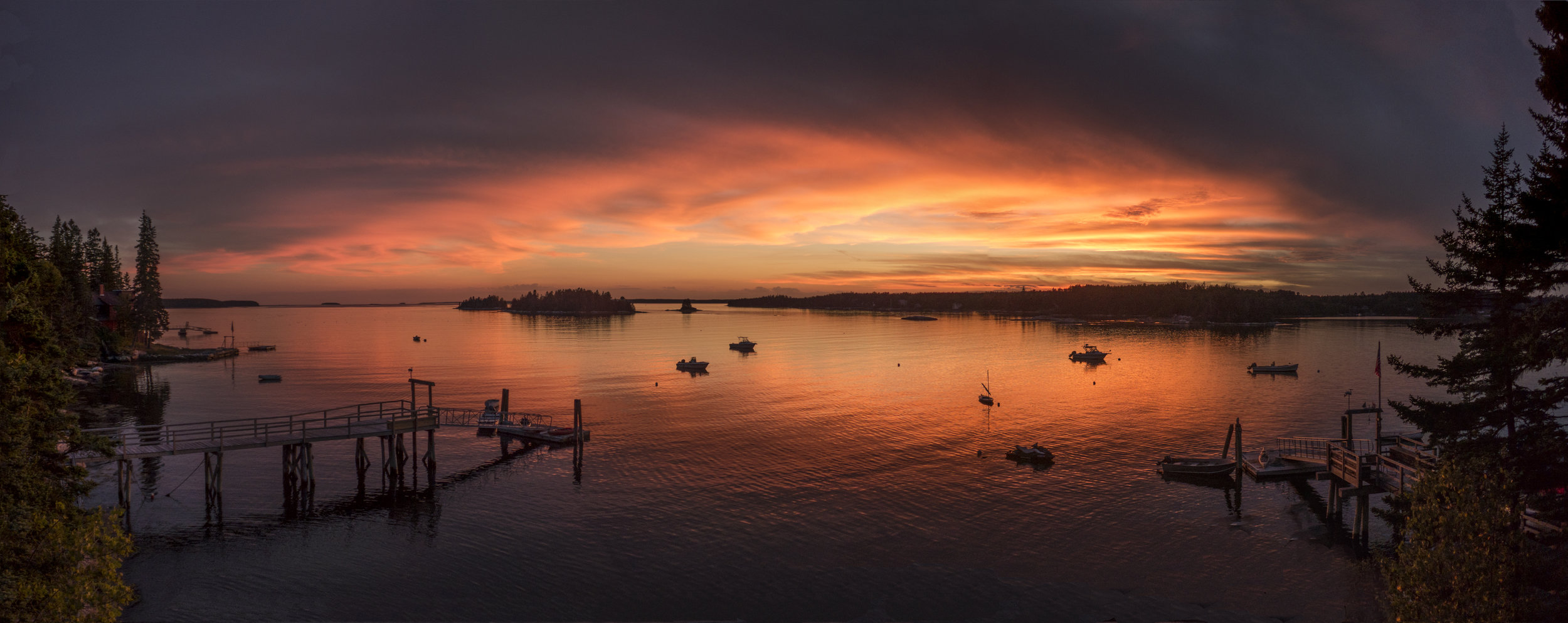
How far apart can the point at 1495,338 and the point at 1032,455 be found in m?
30.4

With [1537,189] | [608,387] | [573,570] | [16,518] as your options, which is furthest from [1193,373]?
[16,518]

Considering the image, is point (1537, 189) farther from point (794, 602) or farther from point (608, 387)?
point (608, 387)

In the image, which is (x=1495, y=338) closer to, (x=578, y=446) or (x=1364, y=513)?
(x=1364, y=513)

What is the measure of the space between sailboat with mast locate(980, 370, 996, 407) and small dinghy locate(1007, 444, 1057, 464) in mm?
27432

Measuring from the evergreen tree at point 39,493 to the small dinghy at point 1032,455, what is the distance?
50.3 meters

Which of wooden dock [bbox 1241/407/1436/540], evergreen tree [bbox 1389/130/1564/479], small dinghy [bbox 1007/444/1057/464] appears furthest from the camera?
small dinghy [bbox 1007/444/1057/464]

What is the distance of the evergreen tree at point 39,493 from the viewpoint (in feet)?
54.2

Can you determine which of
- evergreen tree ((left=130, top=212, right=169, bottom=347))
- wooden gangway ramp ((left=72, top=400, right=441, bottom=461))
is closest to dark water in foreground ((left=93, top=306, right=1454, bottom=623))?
wooden gangway ramp ((left=72, top=400, right=441, bottom=461))

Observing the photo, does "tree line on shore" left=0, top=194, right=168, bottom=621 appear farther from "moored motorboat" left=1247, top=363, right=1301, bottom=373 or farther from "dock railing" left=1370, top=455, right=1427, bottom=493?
"moored motorboat" left=1247, top=363, right=1301, bottom=373

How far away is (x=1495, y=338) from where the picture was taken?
24891mm

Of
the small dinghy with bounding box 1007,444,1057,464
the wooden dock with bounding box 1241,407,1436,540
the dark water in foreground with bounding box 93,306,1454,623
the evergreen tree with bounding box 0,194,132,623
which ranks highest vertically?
the evergreen tree with bounding box 0,194,132,623

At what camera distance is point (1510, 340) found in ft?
78.8

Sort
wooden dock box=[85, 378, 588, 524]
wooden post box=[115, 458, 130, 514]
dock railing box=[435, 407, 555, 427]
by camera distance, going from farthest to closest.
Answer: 1. dock railing box=[435, 407, 555, 427]
2. wooden dock box=[85, 378, 588, 524]
3. wooden post box=[115, 458, 130, 514]

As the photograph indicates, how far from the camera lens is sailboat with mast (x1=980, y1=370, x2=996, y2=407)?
81956 millimetres
